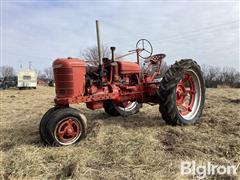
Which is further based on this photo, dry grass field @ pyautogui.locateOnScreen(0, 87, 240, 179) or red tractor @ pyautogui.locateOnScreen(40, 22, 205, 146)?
red tractor @ pyautogui.locateOnScreen(40, 22, 205, 146)

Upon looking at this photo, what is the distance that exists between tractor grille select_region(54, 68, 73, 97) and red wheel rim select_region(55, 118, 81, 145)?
0.62m

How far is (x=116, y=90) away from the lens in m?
6.69

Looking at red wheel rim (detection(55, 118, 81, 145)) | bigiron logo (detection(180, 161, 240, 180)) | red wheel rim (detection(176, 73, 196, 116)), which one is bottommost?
bigiron logo (detection(180, 161, 240, 180))

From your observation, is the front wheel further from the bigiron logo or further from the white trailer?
the white trailer

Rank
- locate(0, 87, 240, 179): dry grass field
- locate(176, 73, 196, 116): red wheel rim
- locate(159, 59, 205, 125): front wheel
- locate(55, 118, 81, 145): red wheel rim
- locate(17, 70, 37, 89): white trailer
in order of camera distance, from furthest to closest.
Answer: locate(17, 70, 37, 89): white trailer, locate(176, 73, 196, 116): red wheel rim, locate(159, 59, 205, 125): front wheel, locate(55, 118, 81, 145): red wheel rim, locate(0, 87, 240, 179): dry grass field

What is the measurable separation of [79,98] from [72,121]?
1.82 feet

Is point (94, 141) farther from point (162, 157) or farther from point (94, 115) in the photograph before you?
point (94, 115)

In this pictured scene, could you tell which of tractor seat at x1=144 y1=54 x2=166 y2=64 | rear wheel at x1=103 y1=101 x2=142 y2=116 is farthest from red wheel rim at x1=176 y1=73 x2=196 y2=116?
rear wheel at x1=103 y1=101 x2=142 y2=116

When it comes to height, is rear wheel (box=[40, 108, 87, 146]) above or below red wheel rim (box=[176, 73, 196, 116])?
below

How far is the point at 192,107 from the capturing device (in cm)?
738

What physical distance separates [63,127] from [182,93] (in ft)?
9.87

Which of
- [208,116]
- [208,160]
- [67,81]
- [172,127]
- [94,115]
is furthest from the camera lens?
[94,115]

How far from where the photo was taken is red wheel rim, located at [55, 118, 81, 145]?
17.4 feet

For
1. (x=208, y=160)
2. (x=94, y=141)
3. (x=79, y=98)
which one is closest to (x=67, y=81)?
(x=79, y=98)
